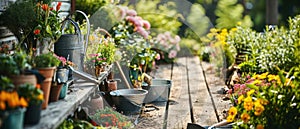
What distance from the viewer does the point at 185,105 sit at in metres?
4.23

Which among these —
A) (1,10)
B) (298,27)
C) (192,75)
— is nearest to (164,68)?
(192,75)

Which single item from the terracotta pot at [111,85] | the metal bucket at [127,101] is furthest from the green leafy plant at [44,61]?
the terracotta pot at [111,85]

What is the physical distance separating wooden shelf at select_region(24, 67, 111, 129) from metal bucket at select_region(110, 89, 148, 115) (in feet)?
2.16

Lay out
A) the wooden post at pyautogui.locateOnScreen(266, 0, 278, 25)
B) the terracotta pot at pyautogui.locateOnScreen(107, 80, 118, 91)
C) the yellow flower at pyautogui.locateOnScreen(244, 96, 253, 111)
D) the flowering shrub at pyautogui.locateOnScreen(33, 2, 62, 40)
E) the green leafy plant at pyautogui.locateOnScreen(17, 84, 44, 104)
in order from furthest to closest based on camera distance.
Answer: the wooden post at pyautogui.locateOnScreen(266, 0, 278, 25) < the terracotta pot at pyautogui.locateOnScreen(107, 80, 118, 91) < the flowering shrub at pyautogui.locateOnScreen(33, 2, 62, 40) < the yellow flower at pyautogui.locateOnScreen(244, 96, 253, 111) < the green leafy plant at pyautogui.locateOnScreen(17, 84, 44, 104)

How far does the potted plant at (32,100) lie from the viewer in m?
1.95

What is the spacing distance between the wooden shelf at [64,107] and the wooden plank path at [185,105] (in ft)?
2.22

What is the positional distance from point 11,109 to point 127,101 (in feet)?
6.70

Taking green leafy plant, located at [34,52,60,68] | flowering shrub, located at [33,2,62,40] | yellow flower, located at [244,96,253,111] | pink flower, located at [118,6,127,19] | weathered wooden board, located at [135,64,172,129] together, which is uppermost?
pink flower, located at [118,6,127,19]

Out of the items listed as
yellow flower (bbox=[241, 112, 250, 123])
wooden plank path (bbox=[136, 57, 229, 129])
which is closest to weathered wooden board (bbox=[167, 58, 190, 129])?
wooden plank path (bbox=[136, 57, 229, 129])

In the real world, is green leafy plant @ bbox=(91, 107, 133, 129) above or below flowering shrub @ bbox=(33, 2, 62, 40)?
below

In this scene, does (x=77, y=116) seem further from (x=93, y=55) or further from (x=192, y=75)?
(x=192, y=75)

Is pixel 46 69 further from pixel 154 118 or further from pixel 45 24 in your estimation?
pixel 154 118

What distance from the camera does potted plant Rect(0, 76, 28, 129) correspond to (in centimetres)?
179

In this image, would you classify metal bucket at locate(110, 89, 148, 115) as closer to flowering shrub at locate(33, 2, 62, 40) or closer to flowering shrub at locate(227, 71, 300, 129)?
flowering shrub at locate(33, 2, 62, 40)
